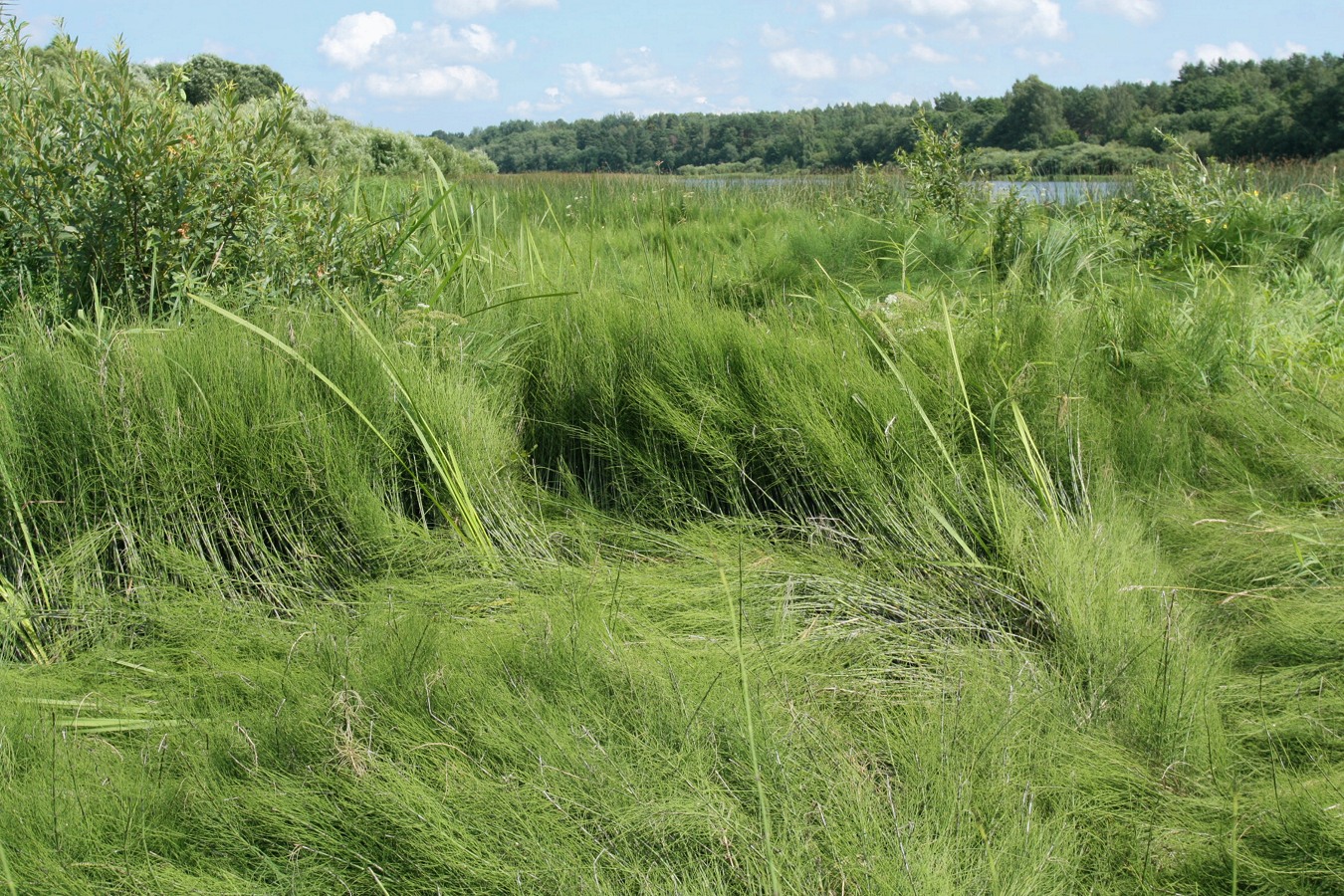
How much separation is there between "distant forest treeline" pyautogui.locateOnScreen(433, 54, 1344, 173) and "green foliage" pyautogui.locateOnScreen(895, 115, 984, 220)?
3968 mm

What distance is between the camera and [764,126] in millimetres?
17531

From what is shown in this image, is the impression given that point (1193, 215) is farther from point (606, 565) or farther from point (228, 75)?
point (228, 75)

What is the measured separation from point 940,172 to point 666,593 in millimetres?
4287

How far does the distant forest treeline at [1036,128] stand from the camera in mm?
12000

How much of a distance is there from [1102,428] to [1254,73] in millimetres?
21649

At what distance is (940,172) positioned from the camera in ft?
18.0

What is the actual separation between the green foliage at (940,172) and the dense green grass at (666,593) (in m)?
2.12

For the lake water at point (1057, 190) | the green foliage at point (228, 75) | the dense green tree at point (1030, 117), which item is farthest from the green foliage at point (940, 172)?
the green foliage at point (228, 75)

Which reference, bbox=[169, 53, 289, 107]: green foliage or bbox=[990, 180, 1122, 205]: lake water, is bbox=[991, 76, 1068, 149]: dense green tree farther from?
bbox=[169, 53, 289, 107]: green foliage

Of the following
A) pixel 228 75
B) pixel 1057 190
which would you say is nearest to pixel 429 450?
pixel 1057 190

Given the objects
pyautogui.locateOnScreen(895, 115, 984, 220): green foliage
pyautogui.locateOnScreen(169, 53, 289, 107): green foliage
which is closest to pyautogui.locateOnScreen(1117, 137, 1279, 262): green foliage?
pyautogui.locateOnScreen(895, 115, 984, 220): green foliage

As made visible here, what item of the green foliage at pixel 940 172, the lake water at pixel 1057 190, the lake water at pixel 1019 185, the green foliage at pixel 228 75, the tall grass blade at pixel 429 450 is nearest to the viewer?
the tall grass blade at pixel 429 450

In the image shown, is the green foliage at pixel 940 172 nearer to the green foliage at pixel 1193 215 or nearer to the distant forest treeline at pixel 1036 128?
the green foliage at pixel 1193 215

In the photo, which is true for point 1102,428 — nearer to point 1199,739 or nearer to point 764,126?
point 1199,739
